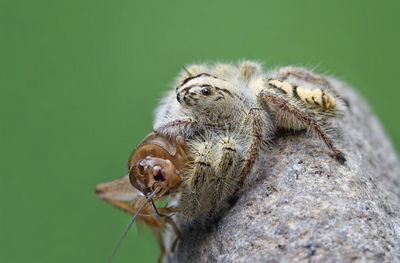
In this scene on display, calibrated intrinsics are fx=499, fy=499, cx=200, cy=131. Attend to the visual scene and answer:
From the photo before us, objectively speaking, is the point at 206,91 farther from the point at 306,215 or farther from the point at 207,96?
the point at 306,215

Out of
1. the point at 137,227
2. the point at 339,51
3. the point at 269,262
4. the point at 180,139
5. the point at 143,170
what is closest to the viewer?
the point at 269,262

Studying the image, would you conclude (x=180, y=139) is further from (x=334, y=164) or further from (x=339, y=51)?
(x=339, y=51)

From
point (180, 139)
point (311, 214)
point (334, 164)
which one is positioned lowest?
point (180, 139)

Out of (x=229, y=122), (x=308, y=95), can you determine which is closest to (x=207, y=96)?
(x=229, y=122)

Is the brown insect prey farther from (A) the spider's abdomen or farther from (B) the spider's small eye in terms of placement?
(A) the spider's abdomen

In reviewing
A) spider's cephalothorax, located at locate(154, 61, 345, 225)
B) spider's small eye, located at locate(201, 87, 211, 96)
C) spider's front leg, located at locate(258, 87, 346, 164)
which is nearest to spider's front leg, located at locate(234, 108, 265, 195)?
spider's cephalothorax, located at locate(154, 61, 345, 225)

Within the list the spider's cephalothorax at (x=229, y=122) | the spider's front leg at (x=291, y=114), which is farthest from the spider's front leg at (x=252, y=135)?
the spider's front leg at (x=291, y=114)

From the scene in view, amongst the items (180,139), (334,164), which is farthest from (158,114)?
(334,164)
